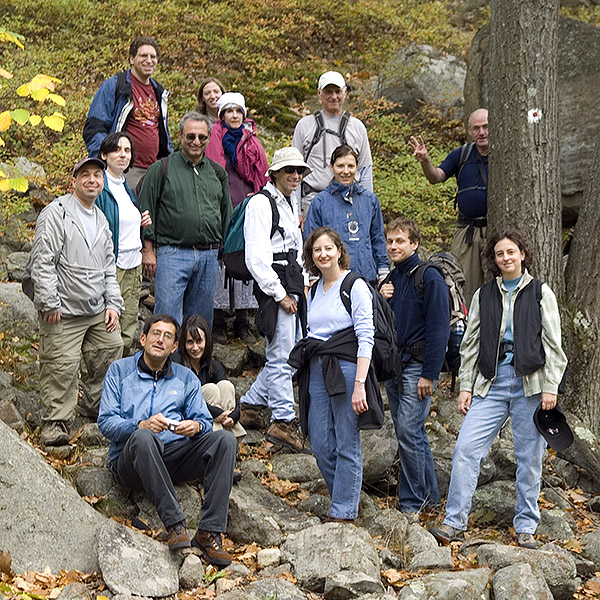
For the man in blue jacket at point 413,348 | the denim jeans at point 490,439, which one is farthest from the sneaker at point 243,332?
the denim jeans at point 490,439

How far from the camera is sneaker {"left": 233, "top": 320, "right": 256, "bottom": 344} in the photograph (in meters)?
8.88

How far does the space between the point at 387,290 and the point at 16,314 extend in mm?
4252

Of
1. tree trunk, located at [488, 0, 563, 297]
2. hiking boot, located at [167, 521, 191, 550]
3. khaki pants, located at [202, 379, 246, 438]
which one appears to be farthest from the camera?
tree trunk, located at [488, 0, 563, 297]

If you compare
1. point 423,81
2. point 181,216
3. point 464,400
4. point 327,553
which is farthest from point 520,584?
point 423,81

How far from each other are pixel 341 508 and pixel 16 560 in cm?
230

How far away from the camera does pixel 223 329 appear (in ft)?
29.0

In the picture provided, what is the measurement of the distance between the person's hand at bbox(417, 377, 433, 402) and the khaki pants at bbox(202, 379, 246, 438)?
1499 millimetres

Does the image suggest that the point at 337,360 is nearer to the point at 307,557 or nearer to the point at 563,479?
the point at 307,557

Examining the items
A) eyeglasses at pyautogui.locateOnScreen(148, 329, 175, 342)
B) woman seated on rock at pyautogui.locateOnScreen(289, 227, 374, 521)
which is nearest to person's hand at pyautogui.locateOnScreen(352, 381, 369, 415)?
woman seated on rock at pyautogui.locateOnScreen(289, 227, 374, 521)

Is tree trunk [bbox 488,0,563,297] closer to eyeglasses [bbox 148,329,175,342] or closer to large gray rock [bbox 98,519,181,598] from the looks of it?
eyeglasses [bbox 148,329,175,342]

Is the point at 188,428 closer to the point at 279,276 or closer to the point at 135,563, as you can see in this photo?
the point at 135,563

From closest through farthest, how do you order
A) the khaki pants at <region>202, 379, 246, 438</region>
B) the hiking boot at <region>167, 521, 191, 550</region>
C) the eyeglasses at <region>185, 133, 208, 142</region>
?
the hiking boot at <region>167, 521, 191, 550</region> → the khaki pants at <region>202, 379, 246, 438</region> → the eyeglasses at <region>185, 133, 208, 142</region>

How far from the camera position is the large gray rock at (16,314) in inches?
327

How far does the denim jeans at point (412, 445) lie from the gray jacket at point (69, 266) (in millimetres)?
2487
